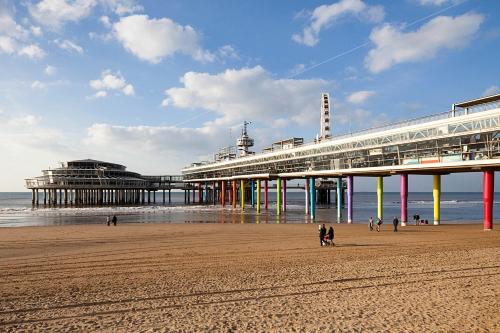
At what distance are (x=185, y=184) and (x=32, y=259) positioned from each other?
316ft

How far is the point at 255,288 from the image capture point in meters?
10.5

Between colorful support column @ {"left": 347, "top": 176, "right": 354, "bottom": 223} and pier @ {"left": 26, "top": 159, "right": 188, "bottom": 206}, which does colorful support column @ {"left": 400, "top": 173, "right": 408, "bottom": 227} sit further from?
pier @ {"left": 26, "top": 159, "right": 188, "bottom": 206}

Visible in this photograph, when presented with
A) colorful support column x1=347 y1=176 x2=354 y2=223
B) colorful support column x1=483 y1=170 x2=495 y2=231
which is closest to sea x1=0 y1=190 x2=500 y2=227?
colorful support column x1=347 y1=176 x2=354 y2=223

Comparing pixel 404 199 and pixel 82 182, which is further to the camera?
pixel 82 182

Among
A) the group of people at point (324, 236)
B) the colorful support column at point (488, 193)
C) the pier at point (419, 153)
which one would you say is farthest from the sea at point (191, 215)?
the group of people at point (324, 236)

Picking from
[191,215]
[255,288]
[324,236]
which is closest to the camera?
[255,288]

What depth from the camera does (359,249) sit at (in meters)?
17.2

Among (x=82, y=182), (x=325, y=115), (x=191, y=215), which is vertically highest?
(x=325, y=115)

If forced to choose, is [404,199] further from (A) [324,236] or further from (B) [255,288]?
(B) [255,288]

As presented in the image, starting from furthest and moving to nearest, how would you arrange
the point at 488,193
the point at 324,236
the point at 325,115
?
the point at 325,115 → the point at 488,193 → the point at 324,236

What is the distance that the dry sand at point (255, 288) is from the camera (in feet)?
25.6

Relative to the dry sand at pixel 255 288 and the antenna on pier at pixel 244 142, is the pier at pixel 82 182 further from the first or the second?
the dry sand at pixel 255 288

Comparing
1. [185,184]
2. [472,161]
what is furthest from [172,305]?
[185,184]

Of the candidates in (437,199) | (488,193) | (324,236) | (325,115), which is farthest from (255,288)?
(325,115)
